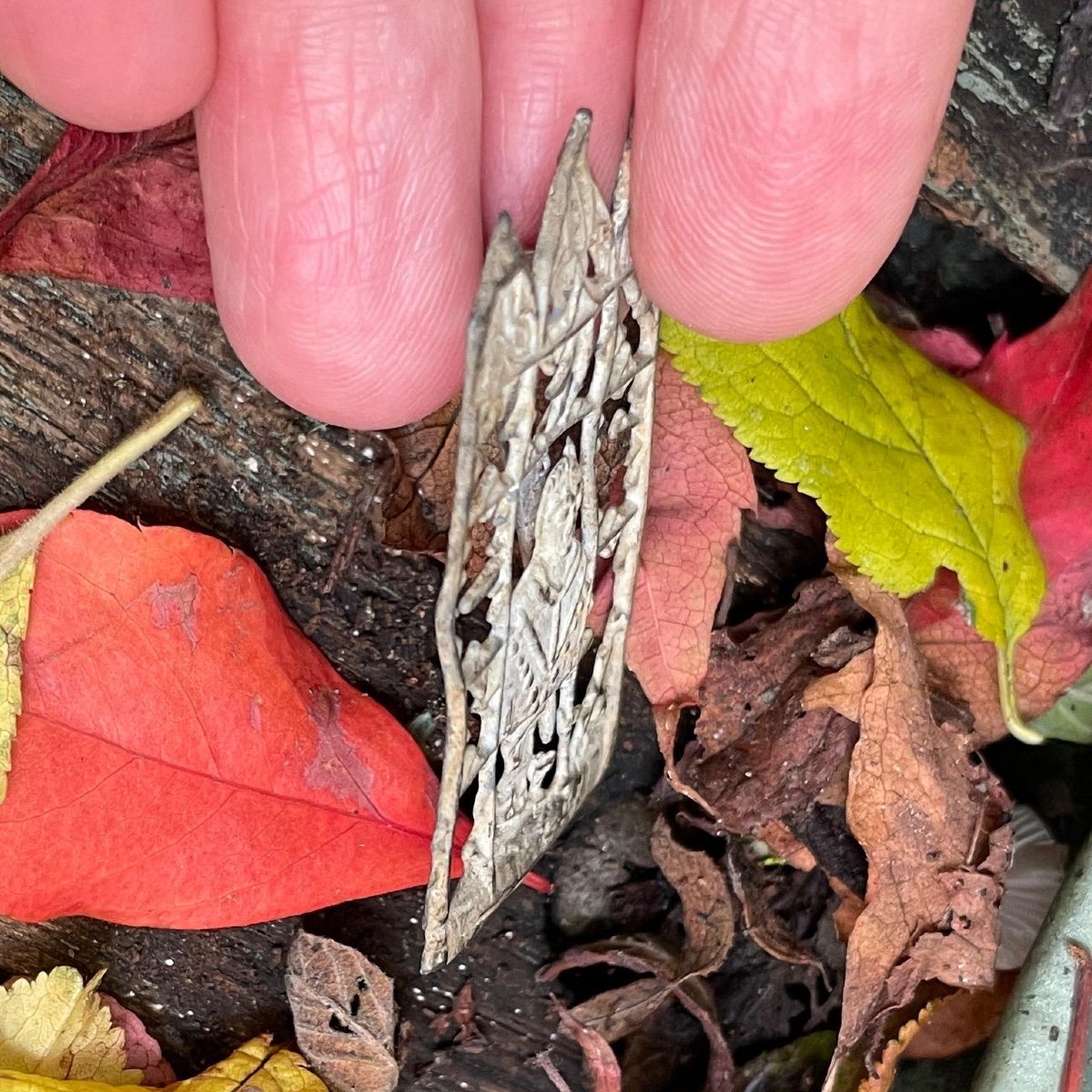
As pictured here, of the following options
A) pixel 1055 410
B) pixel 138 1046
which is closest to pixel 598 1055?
pixel 138 1046

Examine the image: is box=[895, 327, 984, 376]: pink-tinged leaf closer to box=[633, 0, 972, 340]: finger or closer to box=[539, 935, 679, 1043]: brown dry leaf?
box=[633, 0, 972, 340]: finger

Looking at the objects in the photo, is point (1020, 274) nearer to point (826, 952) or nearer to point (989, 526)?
point (989, 526)

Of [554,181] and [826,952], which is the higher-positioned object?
[554,181]

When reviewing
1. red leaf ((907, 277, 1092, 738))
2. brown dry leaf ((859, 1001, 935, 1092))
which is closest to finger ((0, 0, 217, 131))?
red leaf ((907, 277, 1092, 738))

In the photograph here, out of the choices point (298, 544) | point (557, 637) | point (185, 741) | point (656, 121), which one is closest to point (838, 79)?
point (656, 121)

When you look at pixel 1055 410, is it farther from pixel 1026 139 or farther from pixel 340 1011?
pixel 340 1011

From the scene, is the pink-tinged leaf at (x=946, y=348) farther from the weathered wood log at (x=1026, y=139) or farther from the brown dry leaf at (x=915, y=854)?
the brown dry leaf at (x=915, y=854)
